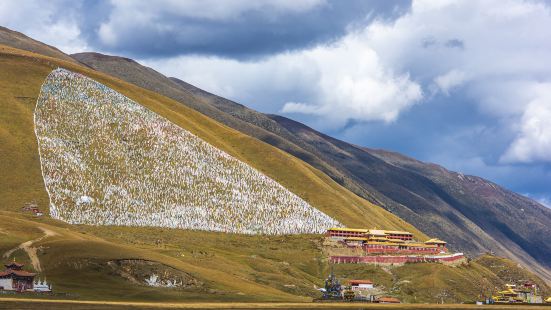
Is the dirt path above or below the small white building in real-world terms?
above

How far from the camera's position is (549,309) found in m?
155

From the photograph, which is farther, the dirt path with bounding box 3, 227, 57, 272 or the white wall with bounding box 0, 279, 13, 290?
the dirt path with bounding box 3, 227, 57, 272

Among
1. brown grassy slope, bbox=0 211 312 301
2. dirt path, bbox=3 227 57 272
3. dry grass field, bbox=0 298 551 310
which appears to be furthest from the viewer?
dirt path, bbox=3 227 57 272

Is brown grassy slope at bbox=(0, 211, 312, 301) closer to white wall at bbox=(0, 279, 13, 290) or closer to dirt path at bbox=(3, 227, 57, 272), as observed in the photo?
dirt path at bbox=(3, 227, 57, 272)

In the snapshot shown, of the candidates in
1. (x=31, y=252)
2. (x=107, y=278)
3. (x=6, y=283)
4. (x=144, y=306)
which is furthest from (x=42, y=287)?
(x=31, y=252)

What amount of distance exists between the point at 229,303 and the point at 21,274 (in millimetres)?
40203

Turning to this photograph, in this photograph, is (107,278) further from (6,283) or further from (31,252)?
(31,252)

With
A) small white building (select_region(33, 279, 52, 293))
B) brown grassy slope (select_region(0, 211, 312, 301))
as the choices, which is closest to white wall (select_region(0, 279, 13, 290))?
small white building (select_region(33, 279, 52, 293))

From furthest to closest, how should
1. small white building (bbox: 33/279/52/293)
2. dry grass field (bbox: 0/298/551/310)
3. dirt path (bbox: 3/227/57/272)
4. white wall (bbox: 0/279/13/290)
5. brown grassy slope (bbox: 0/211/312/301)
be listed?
dirt path (bbox: 3/227/57/272) → white wall (bbox: 0/279/13/290) → brown grassy slope (bbox: 0/211/312/301) → small white building (bbox: 33/279/52/293) → dry grass field (bbox: 0/298/551/310)

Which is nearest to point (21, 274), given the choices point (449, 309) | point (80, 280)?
point (80, 280)

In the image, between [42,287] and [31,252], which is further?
[31,252]

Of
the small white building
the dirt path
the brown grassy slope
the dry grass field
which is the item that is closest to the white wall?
the small white building

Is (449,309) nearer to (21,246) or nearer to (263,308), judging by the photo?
(263,308)

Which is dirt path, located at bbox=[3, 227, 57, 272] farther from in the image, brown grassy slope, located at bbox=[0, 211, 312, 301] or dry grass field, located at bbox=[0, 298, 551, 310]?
dry grass field, located at bbox=[0, 298, 551, 310]
